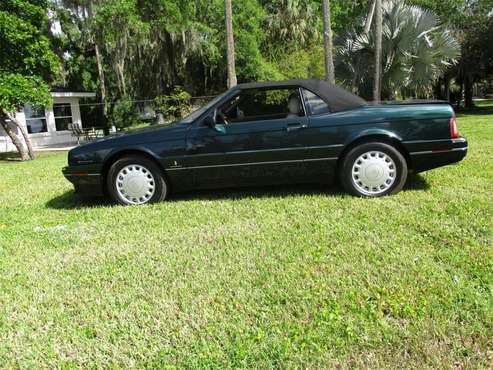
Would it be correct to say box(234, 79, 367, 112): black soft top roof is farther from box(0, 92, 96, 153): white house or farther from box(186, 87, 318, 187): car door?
box(0, 92, 96, 153): white house

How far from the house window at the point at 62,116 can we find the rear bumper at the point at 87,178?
58.5ft

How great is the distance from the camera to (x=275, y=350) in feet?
7.17

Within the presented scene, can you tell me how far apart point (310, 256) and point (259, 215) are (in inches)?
48.2

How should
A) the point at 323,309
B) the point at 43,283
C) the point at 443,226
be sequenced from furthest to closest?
the point at 443,226 → the point at 43,283 → the point at 323,309

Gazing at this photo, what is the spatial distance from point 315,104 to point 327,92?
228 millimetres

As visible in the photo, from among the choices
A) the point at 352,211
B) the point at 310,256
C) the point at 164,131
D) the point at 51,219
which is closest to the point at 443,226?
the point at 352,211

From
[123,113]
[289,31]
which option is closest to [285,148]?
[123,113]

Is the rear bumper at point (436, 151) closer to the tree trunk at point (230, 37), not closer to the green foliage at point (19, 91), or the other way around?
the green foliage at point (19, 91)

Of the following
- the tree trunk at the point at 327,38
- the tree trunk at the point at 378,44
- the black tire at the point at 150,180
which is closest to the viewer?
the black tire at the point at 150,180

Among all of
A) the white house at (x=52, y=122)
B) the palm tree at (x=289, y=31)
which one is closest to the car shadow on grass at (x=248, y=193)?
the white house at (x=52, y=122)

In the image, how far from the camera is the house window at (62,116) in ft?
70.7

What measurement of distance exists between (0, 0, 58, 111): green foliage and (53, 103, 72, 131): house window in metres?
7.90

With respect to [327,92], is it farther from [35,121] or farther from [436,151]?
[35,121]

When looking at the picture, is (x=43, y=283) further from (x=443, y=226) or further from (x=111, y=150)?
(x=443, y=226)
